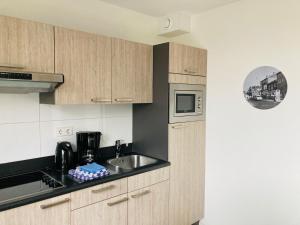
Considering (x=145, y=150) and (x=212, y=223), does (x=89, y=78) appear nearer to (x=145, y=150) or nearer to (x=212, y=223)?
(x=145, y=150)

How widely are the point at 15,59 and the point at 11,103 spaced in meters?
0.43

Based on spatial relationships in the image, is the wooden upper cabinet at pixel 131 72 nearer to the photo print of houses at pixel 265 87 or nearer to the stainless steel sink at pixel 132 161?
the stainless steel sink at pixel 132 161

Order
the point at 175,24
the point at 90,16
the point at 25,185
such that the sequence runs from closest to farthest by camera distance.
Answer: the point at 25,185
the point at 90,16
the point at 175,24

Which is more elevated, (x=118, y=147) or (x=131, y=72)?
(x=131, y=72)

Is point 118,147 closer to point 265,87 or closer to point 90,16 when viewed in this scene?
point 90,16

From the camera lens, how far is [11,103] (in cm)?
177

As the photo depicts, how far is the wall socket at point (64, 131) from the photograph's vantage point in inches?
79.7

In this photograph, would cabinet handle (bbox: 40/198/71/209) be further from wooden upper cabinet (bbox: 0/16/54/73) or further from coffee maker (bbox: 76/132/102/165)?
wooden upper cabinet (bbox: 0/16/54/73)

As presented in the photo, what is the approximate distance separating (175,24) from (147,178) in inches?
63.8

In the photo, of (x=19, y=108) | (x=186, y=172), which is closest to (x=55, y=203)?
(x=19, y=108)

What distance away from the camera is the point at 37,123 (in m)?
1.91

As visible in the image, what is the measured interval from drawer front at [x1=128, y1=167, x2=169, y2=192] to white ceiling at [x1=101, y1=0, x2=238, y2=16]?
1.57m

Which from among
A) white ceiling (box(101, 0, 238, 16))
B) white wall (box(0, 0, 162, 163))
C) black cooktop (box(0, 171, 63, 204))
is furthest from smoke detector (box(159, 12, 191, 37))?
black cooktop (box(0, 171, 63, 204))

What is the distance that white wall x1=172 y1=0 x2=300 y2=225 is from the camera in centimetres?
193
